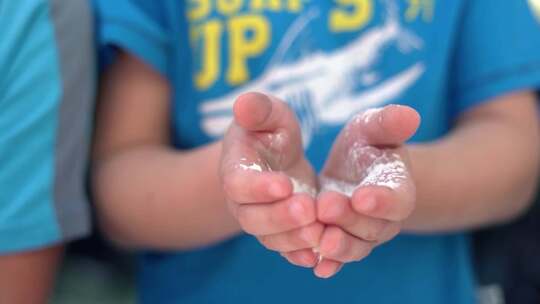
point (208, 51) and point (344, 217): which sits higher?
point (344, 217)

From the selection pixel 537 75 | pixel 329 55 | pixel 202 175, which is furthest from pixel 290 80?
pixel 537 75

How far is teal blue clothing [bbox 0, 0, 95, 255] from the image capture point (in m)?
0.81

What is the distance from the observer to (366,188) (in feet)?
1.74

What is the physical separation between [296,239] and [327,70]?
420 millimetres

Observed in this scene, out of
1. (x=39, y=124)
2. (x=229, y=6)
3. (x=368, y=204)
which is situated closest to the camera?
(x=368, y=204)

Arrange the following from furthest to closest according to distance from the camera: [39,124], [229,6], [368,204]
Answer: [229,6] → [39,124] → [368,204]

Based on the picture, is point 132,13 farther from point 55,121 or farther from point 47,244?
point 47,244

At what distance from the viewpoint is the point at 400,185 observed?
0.56 metres

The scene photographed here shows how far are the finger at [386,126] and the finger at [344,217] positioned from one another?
0.08m

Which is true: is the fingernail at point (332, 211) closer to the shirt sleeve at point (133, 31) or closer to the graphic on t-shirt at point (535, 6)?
the shirt sleeve at point (133, 31)

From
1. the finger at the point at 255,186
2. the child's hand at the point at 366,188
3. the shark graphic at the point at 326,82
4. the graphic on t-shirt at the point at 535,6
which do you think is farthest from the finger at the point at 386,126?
the graphic on t-shirt at the point at 535,6

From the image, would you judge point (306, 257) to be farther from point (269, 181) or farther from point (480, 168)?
point (480, 168)

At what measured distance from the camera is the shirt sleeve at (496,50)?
93cm

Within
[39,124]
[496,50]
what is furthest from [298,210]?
[496,50]
